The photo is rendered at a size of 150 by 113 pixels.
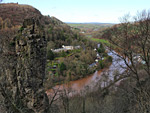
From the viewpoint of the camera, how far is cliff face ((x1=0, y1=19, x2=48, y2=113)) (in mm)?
4938

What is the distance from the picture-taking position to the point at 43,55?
5270 mm

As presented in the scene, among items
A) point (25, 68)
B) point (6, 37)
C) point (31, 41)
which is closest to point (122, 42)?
point (31, 41)

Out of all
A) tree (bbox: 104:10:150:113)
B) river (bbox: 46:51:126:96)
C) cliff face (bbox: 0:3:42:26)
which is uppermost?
cliff face (bbox: 0:3:42:26)

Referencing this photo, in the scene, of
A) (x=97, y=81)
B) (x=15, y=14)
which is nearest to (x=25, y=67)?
(x=97, y=81)

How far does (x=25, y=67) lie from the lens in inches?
194

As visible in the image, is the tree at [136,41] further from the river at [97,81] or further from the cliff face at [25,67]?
the cliff face at [25,67]

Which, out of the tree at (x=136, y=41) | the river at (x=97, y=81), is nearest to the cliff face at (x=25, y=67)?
the river at (x=97, y=81)

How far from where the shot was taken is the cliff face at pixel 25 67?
494 centimetres

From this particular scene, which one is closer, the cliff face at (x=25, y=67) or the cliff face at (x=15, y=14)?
the cliff face at (x=25, y=67)

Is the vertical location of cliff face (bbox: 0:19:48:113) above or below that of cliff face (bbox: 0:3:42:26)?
below

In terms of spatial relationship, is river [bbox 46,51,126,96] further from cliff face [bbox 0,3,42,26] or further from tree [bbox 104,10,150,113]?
cliff face [bbox 0,3,42,26]

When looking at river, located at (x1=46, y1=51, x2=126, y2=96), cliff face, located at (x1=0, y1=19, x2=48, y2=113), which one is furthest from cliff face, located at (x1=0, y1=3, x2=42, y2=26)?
river, located at (x1=46, y1=51, x2=126, y2=96)

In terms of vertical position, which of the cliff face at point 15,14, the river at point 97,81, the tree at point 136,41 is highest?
the cliff face at point 15,14

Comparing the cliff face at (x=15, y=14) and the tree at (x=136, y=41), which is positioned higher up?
the cliff face at (x=15, y=14)
